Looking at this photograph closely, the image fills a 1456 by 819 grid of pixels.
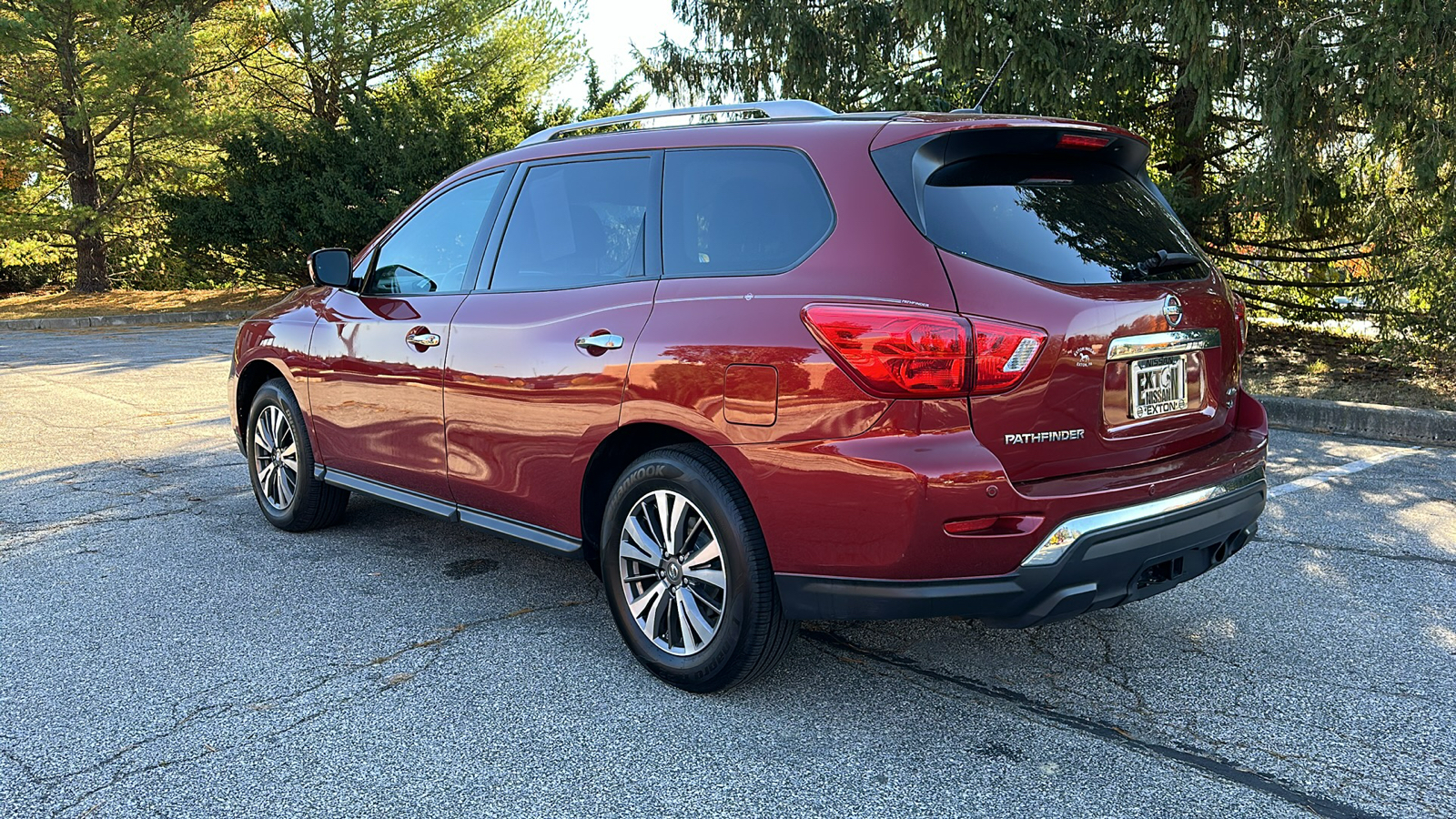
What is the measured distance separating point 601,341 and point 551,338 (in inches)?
10.3

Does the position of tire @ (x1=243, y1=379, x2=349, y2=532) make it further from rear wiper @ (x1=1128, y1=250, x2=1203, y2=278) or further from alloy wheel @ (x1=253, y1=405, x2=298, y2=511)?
rear wiper @ (x1=1128, y1=250, x2=1203, y2=278)

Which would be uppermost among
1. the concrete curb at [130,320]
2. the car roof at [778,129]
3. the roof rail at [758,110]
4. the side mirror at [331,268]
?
the roof rail at [758,110]

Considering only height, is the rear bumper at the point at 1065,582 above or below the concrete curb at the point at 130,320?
below

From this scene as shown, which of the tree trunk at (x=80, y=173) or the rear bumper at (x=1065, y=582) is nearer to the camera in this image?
the rear bumper at (x=1065, y=582)

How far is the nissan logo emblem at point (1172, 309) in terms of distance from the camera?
11.0 feet

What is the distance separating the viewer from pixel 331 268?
16.2 ft

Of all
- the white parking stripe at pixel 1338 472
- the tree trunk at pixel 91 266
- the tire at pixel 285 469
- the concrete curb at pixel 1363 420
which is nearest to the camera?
the tire at pixel 285 469

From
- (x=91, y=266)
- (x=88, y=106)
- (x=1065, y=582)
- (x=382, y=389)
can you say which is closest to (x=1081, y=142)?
(x=1065, y=582)

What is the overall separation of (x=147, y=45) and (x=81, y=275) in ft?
20.8

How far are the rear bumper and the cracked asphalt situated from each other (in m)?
0.39

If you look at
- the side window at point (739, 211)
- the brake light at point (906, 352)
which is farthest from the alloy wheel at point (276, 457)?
the brake light at point (906, 352)

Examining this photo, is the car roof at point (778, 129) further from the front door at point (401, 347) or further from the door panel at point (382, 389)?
the door panel at point (382, 389)

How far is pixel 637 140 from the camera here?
157 inches

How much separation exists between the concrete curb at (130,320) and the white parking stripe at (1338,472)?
18786 millimetres
